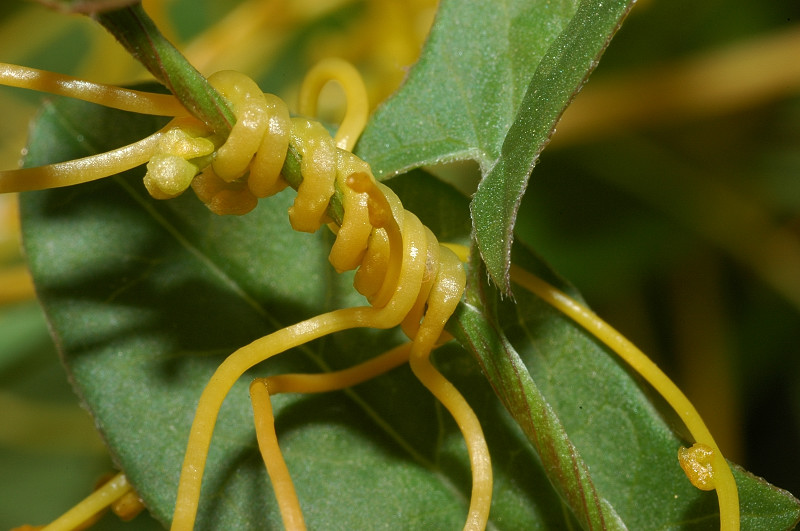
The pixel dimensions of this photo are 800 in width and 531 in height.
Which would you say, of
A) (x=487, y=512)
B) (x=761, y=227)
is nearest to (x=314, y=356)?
(x=487, y=512)

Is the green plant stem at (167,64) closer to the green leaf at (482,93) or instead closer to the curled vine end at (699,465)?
the green leaf at (482,93)

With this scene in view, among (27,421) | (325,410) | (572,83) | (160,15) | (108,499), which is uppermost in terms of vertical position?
(572,83)

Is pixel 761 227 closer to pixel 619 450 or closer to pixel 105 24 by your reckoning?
pixel 619 450

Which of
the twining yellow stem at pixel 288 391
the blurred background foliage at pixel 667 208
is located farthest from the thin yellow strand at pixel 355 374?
the blurred background foliage at pixel 667 208

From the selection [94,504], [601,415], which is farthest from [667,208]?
[94,504]

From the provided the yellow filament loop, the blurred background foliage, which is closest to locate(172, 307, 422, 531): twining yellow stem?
the yellow filament loop

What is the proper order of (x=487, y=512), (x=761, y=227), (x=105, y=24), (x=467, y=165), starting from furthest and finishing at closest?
(x=467, y=165) → (x=761, y=227) → (x=487, y=512) → (x=105, y=24)

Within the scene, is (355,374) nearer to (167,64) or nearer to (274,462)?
(274,462)
